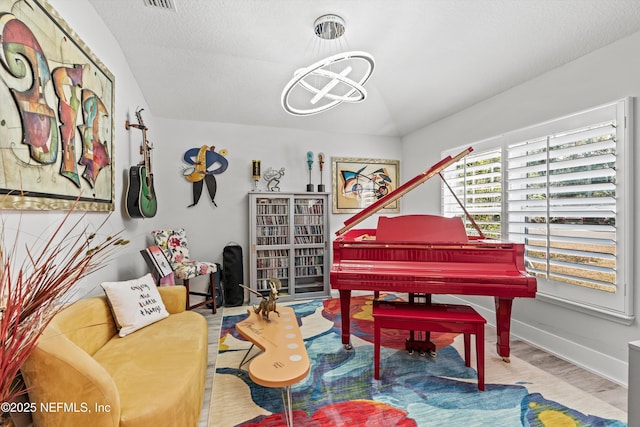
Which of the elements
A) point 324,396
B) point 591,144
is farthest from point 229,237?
point 591,144

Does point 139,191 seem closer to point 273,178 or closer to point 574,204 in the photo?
point 273,178

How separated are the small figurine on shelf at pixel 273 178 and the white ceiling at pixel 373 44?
0.90 m

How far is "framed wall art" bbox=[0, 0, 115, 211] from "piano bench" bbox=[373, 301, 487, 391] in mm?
2068

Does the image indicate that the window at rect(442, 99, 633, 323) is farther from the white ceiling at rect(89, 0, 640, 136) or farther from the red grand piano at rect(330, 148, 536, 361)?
the white ceiling at rect(89, 0, 640, 136)

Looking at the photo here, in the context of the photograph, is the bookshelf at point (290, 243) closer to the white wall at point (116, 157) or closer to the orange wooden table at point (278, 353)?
the white wall at point (116, 157)

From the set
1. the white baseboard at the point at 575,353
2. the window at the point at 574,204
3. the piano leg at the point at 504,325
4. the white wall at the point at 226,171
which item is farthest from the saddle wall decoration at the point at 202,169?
the white baseboard at the point at 575,353

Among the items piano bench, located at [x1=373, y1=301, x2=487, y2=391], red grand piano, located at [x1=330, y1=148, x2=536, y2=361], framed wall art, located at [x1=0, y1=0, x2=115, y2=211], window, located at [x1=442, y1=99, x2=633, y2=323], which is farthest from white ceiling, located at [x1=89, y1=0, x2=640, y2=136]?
piano bench, located at [x1=373, y1=301, x2=487, y2=391]

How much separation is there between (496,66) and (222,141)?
3444 millimetres

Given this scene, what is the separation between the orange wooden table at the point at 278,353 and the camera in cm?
150

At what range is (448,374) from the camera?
211cm

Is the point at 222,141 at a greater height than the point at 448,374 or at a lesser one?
greater

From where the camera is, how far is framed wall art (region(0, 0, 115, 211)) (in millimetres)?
1240

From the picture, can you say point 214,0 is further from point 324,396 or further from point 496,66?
point 324,396

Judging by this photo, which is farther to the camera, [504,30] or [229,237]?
[229,237]
